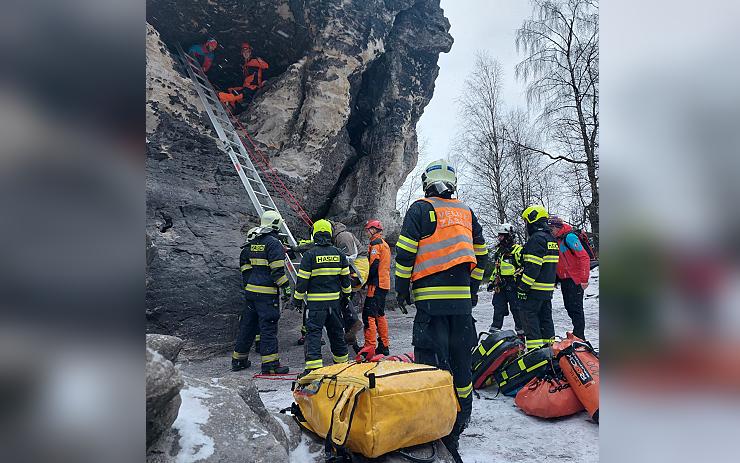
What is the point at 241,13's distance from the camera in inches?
320

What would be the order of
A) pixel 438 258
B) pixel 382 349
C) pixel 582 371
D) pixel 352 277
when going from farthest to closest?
pixel 352 277 < pixel 382 349 < pixel 582 371 < pixel 438 258

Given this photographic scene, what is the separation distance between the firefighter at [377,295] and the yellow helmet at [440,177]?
9.87ft

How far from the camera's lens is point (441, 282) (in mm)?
3291

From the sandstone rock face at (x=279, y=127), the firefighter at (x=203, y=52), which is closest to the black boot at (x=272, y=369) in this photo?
the sandstone rock face at (x=279, y=127)

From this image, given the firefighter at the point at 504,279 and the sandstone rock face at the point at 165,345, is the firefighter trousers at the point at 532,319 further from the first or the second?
the sandstone rock face at the point at 165,345

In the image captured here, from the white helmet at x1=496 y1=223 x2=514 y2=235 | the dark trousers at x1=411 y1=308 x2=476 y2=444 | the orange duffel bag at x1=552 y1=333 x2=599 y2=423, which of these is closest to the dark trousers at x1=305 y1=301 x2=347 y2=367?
the dark trousers at x1=411 y1=308 x2=476 y2=444

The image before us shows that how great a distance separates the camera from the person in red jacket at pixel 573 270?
5.96m

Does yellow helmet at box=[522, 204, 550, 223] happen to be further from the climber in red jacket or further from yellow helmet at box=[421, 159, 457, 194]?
the climber in red jacket

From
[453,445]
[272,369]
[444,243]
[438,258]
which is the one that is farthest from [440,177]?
[272,369]

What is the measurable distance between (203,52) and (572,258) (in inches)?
300

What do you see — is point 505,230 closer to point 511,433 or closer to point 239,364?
point 511,433

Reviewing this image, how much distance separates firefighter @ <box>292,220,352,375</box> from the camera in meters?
4.95
